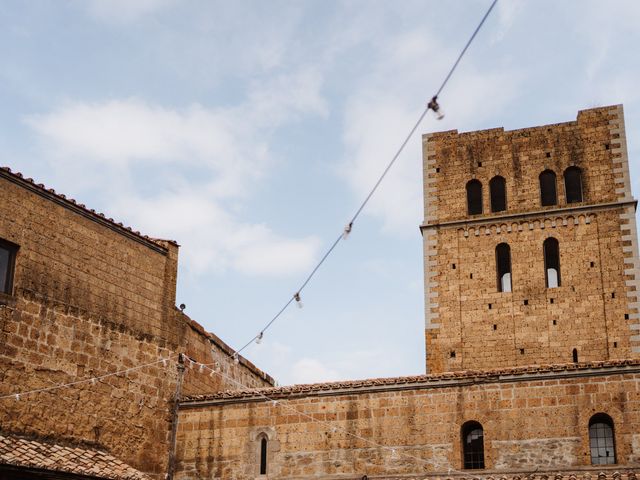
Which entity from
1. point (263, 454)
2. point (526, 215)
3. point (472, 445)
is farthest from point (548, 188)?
point (263, 454)

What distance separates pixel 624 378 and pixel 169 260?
1176 cm

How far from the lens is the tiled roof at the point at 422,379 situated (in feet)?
69.2

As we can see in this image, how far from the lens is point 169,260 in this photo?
82.9 feet

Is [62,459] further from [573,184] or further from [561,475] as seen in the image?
[573,184]

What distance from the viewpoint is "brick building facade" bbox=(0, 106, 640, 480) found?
20.8 metres

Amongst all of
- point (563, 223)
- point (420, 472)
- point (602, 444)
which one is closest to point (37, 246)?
point (420, 472)

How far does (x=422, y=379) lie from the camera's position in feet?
72.9

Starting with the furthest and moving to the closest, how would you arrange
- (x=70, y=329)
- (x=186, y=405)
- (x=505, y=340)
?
1. (x=505, y=340)
2. (x=186, y=405)
3. (x=70, y=329)

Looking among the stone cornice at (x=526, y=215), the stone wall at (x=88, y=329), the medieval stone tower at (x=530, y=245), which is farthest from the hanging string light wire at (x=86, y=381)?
the stone cornice at (x=526, y=215)

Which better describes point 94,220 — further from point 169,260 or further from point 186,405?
point 186,405

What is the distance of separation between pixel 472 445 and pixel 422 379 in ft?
6.10

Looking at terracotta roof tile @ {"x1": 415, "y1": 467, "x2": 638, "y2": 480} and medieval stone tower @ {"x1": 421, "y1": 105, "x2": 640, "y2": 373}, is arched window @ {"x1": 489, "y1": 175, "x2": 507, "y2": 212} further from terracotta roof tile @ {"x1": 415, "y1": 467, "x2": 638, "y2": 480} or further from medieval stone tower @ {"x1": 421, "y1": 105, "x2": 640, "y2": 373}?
terracotta roof tile @ {"x1": 415, "y1": 467, "x2": 638, "y2": 480}

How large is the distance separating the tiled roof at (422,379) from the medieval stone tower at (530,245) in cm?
768

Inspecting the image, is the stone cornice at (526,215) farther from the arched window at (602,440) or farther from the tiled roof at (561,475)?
the tiled roof at (561,475)
